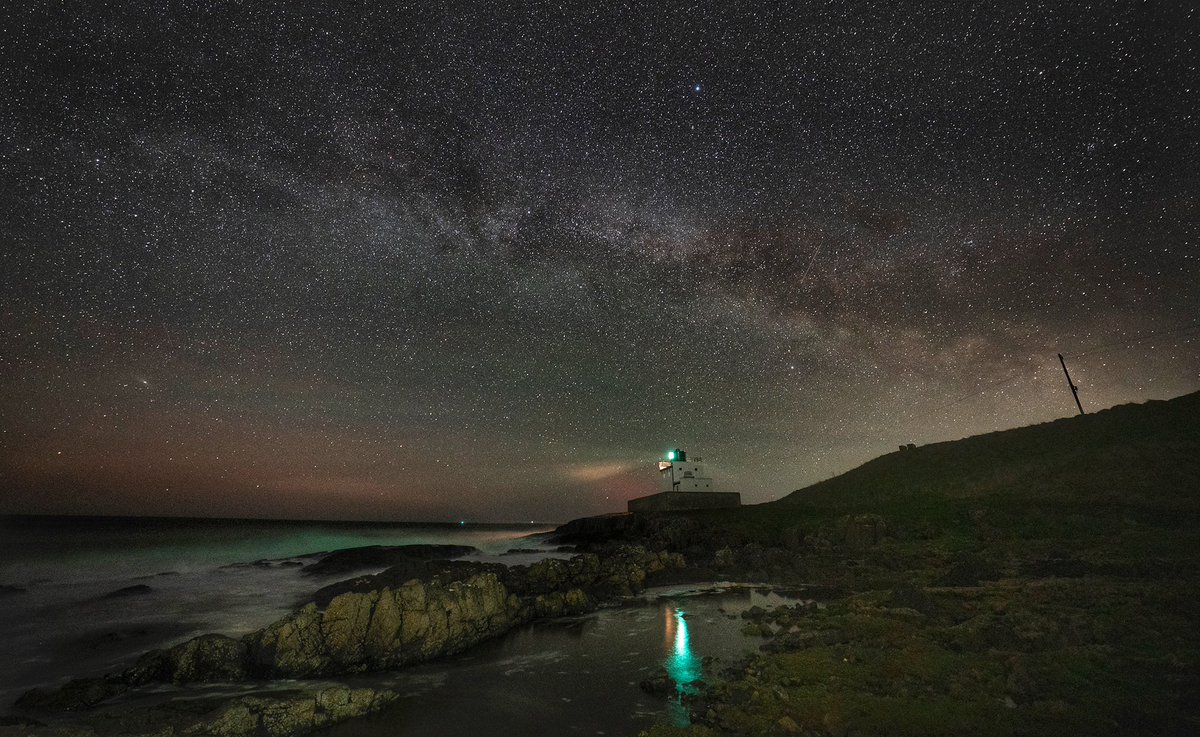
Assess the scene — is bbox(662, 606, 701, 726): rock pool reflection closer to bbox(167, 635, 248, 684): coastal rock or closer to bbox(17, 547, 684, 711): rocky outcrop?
bbox(17, 547, 684, 711): rocky outcrop

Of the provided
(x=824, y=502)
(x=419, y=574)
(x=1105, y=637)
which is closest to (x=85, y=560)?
(x=419, y=574)

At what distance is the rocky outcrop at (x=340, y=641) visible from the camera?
1262 centimetres

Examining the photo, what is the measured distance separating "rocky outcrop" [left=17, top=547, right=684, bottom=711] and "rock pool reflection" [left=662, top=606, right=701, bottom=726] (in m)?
5.49

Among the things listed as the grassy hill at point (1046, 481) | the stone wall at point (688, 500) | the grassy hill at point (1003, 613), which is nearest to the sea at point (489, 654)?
the grassy hill at point (1003, 613)

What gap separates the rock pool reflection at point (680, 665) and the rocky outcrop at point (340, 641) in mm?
5492

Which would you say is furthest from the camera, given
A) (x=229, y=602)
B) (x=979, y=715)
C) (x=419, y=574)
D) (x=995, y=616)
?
(x=229, y=602)

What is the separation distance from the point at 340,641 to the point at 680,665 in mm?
8866

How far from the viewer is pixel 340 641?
13.6m

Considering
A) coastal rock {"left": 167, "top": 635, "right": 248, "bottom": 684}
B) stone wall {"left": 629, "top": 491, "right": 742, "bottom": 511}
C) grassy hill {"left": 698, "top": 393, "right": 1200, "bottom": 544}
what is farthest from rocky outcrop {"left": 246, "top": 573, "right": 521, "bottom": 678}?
stone wall {"left": 629, "top": 491, "right": 742, "bottom": 511}

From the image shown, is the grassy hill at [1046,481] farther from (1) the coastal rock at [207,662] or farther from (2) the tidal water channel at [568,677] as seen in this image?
(1) the coastal rock at [207,662]

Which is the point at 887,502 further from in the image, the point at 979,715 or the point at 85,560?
the point at 85,560

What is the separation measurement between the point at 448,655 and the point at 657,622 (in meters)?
6.69

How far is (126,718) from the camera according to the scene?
30.8 feet

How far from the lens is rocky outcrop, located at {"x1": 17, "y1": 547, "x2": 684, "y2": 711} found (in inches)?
497
